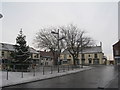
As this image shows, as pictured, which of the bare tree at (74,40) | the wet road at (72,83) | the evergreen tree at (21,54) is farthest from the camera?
the bare tree at (74,40)

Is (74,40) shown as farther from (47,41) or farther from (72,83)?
(72,83)

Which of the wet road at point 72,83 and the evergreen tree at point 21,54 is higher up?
the evergreen tree at point 21,54

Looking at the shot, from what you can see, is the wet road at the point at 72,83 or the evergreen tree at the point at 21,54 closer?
the wet road at the point at 72,83

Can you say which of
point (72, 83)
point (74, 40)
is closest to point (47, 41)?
point (74, 40)

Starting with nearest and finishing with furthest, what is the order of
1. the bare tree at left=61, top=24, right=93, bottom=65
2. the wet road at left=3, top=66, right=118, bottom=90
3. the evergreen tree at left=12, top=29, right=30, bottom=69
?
the wet road at left=3, top=66, right=118, bottom=90, the evergreen tree at left=12, top=29, right=30, bottom=69, the bare tree at left=61, top=24, right=93, bottom=65

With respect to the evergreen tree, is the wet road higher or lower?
lower

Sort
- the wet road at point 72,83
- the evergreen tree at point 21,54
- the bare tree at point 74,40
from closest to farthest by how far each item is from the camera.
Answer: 1. the wet road at point 72,83
2. the evergreen tree at point 21,54
3. the bare tree at point 74,40

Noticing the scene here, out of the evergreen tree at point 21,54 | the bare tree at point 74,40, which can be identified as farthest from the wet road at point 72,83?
the bare tree at point 74,40

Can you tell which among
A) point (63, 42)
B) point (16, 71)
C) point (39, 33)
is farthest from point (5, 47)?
point (16, 71)

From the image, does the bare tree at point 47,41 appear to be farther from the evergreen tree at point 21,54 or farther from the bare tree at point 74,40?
the evergreen tree at point 21,54

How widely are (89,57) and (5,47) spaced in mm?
39950

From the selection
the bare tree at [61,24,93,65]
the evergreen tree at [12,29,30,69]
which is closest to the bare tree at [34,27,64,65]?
the bare tree at [61,24,93,65]

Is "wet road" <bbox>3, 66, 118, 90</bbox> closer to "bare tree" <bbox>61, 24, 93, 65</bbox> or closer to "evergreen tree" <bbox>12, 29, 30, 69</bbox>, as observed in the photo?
"evergreen tree" <bbox>12, 29, 30, 69</bbox>

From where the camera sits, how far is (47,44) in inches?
1961
